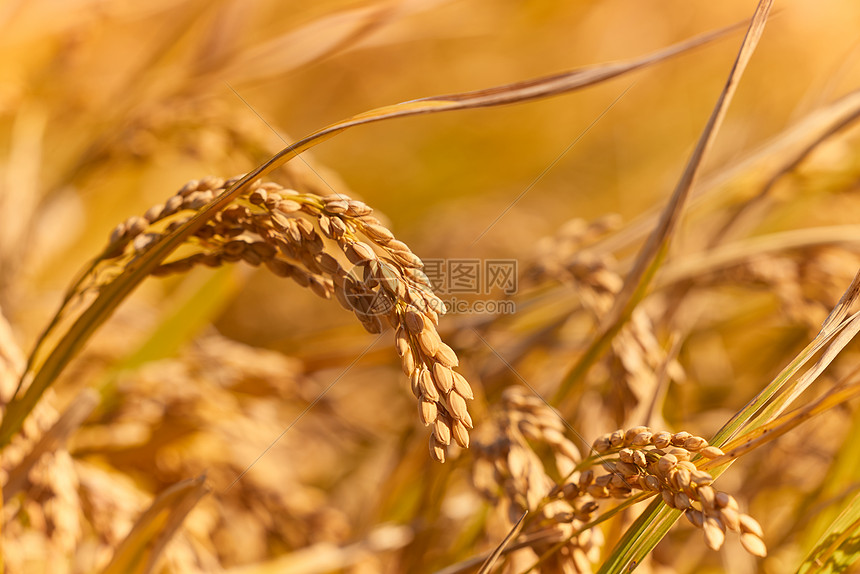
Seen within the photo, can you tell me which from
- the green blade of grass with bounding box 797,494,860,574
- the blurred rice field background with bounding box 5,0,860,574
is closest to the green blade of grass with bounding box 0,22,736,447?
the blurred rice field background with bounding box 5,0,860,574

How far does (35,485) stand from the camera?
627 millimetres

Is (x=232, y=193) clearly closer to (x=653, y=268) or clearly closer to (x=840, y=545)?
(x=653, y=268)

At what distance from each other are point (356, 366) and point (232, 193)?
0.78 metres

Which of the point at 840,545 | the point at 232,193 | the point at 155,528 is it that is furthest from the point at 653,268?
the point at 155,528

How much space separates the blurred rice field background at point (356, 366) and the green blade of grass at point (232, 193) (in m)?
0.06

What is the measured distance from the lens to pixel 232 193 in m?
0.47

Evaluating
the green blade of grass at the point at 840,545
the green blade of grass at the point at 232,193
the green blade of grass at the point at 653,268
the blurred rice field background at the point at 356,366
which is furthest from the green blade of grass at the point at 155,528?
the green blade of grass at the point at 840,545

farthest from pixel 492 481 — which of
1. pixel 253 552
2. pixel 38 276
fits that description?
pixel 38 276

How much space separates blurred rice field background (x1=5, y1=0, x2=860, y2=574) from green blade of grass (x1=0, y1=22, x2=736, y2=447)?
58mm

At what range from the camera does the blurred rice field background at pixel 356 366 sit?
0.65 meters

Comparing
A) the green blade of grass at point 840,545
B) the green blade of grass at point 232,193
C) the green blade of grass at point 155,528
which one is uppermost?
the green blade of grass at point 232,193

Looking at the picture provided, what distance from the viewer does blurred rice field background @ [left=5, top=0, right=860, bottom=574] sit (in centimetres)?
65

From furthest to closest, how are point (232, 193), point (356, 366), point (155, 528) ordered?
point (356, 366)
point (155, 528)
point (232, 193)

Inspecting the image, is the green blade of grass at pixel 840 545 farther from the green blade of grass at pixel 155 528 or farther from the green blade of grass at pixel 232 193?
the green blade of grass at pixel 155 528
